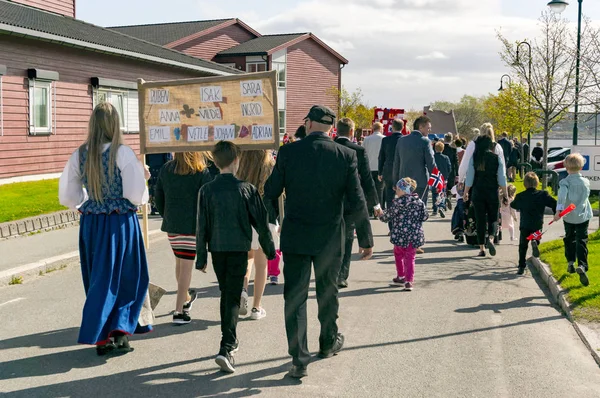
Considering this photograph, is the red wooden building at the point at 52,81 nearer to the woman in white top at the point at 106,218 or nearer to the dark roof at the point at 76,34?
the dark roof at the point at 76,34

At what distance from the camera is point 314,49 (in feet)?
175

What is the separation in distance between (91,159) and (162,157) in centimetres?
875

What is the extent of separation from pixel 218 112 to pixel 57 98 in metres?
16.0

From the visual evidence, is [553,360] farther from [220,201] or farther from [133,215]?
[133,215]

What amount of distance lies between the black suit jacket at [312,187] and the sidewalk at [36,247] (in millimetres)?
5510

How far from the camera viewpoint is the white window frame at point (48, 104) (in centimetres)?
2083

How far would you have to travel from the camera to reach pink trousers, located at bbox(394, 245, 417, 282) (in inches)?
356

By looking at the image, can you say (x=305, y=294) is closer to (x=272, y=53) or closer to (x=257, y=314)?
(x=257, y=314)

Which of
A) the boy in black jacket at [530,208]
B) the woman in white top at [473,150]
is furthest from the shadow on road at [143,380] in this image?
the woman in white top at [473,150]

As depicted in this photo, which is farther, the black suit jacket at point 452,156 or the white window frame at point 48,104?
the white window frame at point 48,104

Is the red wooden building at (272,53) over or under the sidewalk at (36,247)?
over

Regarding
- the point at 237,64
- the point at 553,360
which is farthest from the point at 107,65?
the point at 237,64

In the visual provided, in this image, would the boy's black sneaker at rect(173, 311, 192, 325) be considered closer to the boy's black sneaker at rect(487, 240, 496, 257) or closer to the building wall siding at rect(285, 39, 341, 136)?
the boy's black sneaker at rect(487, 240, 496, 257)

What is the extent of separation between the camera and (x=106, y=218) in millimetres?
6234
